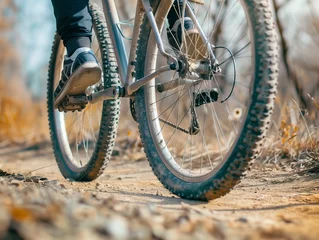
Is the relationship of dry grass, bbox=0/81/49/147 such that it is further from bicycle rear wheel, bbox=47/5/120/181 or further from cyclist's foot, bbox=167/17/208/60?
cyclist's foot, bbox=167/17/208/60

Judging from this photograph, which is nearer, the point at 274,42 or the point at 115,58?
the point at 274,42

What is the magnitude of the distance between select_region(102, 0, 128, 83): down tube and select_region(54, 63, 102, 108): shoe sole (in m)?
0.14

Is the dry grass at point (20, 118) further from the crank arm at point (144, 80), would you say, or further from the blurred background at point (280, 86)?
the crank arm at point (144, 80)

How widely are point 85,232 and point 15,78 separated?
29.9 ft

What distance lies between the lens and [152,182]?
9.41 ft

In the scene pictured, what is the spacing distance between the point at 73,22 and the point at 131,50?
0.31 meters

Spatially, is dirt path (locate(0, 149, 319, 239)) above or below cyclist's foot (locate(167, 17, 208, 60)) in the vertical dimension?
below

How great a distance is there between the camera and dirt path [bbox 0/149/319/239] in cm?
135

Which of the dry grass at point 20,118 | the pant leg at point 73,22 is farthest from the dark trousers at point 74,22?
the dry grass at point 20,118

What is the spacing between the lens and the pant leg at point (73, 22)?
2467mm

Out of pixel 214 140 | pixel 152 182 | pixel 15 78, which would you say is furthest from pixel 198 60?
pixel 15 78

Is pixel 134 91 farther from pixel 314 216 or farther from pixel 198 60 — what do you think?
pixel 314 216

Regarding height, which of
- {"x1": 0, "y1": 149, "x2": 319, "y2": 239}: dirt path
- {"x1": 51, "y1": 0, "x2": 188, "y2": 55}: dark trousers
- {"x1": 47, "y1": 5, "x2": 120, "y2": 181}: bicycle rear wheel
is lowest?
{"x1": 0, "y1": 149, "x2": 319, "y2": 239}: dirt path

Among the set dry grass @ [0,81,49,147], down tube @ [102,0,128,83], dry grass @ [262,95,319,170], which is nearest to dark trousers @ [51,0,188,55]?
down tube @ [102,0,128,83]
